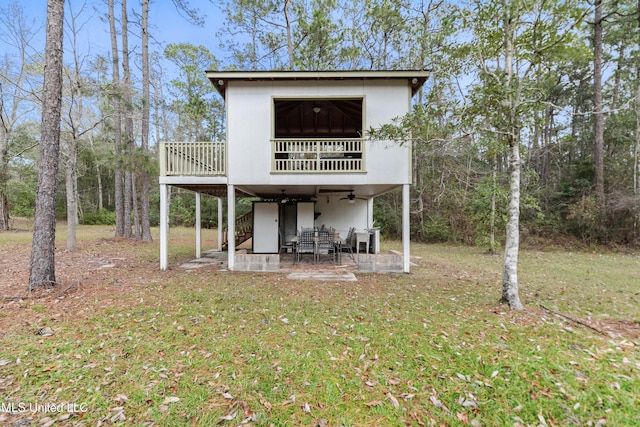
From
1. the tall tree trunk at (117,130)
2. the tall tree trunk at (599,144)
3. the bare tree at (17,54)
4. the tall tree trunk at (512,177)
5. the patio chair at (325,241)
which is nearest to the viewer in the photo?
the tall tree trunk at (512,177)

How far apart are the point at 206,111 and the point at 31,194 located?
12303 mm

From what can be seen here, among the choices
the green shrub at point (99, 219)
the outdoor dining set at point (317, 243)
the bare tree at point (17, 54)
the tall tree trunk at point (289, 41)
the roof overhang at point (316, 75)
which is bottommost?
the outdoor dining set at point (317, 243)

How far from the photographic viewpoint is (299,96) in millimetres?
7090

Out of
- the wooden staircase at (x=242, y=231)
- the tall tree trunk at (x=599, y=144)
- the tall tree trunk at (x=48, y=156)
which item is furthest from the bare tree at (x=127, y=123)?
the tall tree trunk at (x=599, y=144)

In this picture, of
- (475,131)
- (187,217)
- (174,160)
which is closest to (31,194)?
(187,217)

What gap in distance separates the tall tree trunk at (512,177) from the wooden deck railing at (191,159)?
630cm

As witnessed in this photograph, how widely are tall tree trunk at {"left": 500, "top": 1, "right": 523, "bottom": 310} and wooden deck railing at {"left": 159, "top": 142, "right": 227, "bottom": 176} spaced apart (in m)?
6.30

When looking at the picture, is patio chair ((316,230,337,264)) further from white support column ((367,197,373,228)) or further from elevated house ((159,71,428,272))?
white support column ((367,197,373,228))

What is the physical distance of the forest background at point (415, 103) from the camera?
5305 mm

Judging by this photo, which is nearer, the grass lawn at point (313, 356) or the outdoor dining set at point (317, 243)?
the grass lawn at point (313, 356)

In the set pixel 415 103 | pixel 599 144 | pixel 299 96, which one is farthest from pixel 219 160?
pixel 599 144

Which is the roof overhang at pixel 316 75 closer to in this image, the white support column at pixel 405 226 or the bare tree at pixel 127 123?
the white support column at pixel 405 226

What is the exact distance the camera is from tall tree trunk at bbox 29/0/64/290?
479 centimetres

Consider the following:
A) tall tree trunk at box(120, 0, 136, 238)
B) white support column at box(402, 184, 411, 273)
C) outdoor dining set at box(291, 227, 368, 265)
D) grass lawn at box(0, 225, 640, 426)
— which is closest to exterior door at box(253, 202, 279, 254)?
outdoor dining set at box(291, 227, 368, 265)
